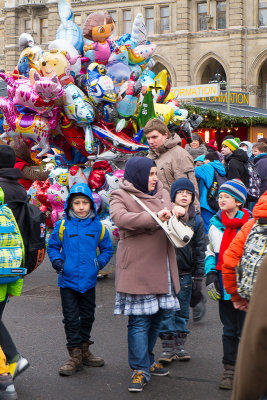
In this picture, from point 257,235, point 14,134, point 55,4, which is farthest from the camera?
point 55,4

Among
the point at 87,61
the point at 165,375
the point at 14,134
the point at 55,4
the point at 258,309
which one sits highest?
the point at 55,4

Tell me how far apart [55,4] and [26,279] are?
45091 mm

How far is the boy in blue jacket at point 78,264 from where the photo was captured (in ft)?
15.9

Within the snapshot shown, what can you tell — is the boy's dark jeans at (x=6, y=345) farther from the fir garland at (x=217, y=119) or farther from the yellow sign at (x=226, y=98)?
the yellow sign at (x=226, y=98)

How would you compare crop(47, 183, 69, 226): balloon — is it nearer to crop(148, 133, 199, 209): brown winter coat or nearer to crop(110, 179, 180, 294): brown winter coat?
crop(148, 133, 199, 209): brown winter coat

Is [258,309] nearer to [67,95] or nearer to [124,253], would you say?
[124,253]

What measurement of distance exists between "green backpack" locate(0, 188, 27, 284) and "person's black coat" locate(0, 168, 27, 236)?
0.75 ft

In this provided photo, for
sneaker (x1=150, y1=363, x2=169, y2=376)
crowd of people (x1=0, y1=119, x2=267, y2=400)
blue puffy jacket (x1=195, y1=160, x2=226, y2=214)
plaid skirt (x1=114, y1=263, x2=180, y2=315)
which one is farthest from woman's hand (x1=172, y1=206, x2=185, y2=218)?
blue puffy jacket (x1=195, y1=160, x2=226, y2=214)

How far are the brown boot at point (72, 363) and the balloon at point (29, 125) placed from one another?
344cm

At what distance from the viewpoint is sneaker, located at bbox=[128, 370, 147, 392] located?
4.46 meters

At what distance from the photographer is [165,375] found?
4.82 m

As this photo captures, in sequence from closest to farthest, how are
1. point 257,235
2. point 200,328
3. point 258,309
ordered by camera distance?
point 258,309, point 257,235, point 200,328

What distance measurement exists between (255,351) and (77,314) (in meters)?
3.21

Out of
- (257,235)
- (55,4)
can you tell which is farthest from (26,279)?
(55,4)
